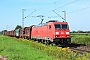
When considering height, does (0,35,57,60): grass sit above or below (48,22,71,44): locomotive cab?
below

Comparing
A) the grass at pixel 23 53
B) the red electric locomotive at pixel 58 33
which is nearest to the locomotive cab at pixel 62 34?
the red electric locomotive at pixel 58 33

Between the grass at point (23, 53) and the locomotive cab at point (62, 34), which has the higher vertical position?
the locomotive cab at point (62, 34)

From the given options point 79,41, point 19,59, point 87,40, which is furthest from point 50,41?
point 19,59

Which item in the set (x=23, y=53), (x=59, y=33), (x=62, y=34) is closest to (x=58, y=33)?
(x=59, y=33)

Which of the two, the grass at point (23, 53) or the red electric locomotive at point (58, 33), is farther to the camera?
the red electric locomotive at point (58, 33)

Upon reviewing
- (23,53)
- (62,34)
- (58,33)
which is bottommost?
(23,53)

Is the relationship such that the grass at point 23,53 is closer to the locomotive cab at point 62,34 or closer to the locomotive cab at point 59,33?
the locomotive cab at point 59,33

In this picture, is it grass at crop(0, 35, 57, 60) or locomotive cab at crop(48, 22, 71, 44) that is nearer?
grass at crop(0, 35, 57, 60)

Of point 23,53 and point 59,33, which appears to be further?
point 59,33

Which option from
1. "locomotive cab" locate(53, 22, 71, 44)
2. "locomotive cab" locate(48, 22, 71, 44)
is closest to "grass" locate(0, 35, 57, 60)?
"locomotive cab" locate(48, 22, 71, 44)

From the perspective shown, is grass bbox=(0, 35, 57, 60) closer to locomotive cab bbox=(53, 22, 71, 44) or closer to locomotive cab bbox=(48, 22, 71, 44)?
locomotive cab bbox=(48, 22, 71, 44)

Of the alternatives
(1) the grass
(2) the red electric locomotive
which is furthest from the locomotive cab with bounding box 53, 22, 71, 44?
(1) the grass

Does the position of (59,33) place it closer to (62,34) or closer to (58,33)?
(58,33)

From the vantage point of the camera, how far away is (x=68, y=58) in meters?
13.5
